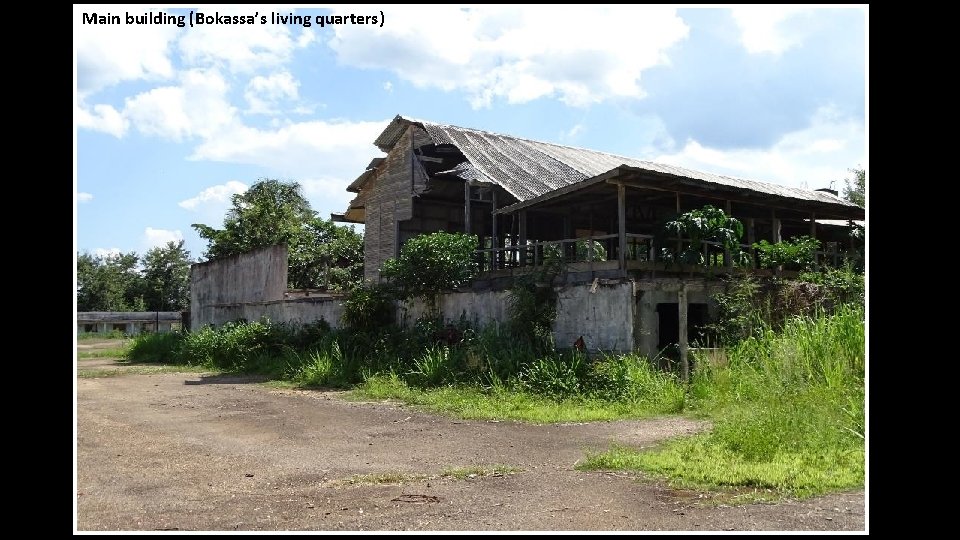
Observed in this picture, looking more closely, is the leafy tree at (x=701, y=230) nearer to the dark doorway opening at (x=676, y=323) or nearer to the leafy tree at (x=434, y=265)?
the dark doorway opening at (x=676, y=323)

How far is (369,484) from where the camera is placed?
19.6 ft

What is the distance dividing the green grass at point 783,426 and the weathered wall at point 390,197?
37.0 ft

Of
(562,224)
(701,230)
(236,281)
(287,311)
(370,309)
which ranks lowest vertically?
(287,311)

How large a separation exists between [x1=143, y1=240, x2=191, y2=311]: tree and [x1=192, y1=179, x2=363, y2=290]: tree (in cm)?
1643

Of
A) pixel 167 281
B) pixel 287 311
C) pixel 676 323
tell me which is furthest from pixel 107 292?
pixel 676 323

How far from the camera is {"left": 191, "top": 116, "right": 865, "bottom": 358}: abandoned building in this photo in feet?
40.7

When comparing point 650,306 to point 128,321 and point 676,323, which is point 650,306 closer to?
point 676,323

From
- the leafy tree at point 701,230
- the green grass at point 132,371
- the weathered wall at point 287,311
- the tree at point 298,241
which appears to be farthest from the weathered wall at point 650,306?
the tree at point 298,241

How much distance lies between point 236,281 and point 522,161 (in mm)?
10439

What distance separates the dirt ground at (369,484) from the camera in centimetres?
479

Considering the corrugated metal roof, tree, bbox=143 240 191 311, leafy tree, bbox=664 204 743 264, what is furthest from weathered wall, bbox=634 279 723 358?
tree, bbox=143 240 191 311

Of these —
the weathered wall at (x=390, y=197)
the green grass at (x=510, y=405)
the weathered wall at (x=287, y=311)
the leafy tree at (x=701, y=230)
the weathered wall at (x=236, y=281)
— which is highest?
the weathered wall at (x=390, y=197)

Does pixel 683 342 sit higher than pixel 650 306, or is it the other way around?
pixel 650 306

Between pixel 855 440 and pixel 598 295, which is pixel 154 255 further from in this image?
pixel 855 440
